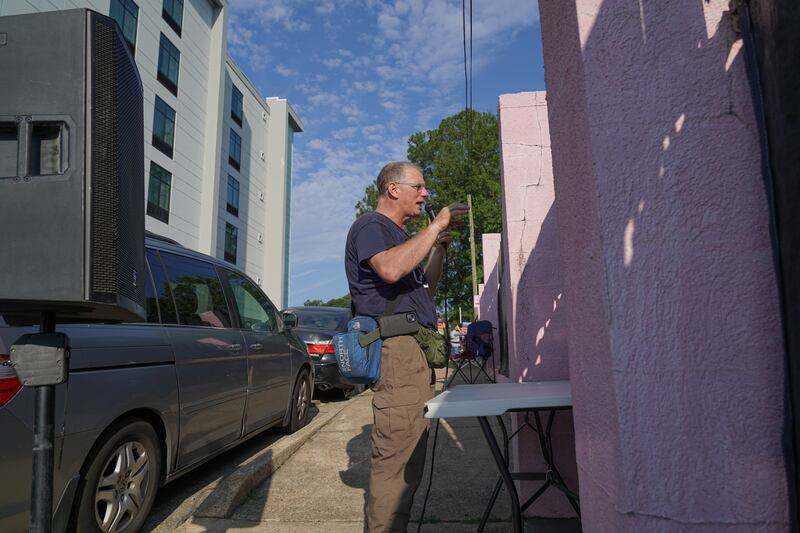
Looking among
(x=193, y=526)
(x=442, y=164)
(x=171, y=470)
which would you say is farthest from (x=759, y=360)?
(x=442, y=164)

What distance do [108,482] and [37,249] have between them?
2088 millimetres

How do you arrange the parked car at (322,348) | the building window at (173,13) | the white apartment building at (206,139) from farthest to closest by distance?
the building window at (173,13)
the white apartment building at (206,139)
the parked car at (322,348)

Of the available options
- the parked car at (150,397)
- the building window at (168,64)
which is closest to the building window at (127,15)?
the building window at (168,64)

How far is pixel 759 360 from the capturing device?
1.23 meters

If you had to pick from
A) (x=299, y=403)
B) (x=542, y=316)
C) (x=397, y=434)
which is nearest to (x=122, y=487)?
(x=397, y=434)

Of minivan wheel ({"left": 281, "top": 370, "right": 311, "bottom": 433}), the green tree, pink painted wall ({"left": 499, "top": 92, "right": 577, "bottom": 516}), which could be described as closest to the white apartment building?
the green tree

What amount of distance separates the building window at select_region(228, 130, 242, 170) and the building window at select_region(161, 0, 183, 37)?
17.6ft

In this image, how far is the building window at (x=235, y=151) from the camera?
23494 mm

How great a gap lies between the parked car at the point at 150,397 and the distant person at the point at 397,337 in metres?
1.35

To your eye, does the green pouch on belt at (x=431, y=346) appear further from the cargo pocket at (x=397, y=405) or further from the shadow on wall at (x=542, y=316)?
the shadow on wall at (x=542, y=316)

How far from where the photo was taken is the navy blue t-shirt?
2.46 m

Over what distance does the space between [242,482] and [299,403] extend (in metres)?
2.59

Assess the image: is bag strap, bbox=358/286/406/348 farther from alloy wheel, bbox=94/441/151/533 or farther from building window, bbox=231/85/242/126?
building window, bbox=231/85/242/126

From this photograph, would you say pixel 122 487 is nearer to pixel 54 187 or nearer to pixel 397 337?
pixel 397 337
